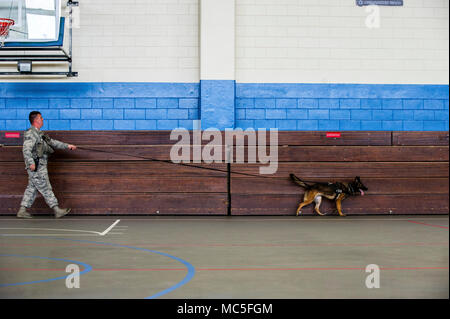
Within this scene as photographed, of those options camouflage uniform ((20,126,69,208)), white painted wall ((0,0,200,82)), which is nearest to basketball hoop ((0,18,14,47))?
white painted wall ((0,0,200,82))

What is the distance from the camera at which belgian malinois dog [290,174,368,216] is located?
9.30 metres

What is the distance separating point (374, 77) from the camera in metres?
10.5

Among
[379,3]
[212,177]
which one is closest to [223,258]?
[212,177]

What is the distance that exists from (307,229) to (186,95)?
431 centimetres

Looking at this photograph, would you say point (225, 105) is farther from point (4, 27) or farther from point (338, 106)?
point (4, 27)

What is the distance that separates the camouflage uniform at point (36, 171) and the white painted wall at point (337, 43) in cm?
413

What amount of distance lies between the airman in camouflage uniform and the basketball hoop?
61.1 inches

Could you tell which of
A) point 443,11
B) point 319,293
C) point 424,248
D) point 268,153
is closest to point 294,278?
point 319,293

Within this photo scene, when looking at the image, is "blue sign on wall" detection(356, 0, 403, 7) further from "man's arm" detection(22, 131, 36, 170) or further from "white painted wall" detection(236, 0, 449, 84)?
"man's arm" detection(22, 131, 36, 170)

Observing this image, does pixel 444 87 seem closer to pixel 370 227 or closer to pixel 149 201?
pixel 370 227

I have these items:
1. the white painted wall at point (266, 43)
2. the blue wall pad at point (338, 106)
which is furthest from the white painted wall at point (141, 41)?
the blue wall pad at point (338, 106)

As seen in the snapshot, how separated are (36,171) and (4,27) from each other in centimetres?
270

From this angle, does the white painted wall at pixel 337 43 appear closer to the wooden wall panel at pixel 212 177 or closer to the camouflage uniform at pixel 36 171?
the wooden wall panel at pixel 212 177

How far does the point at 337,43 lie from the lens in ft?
34.3
